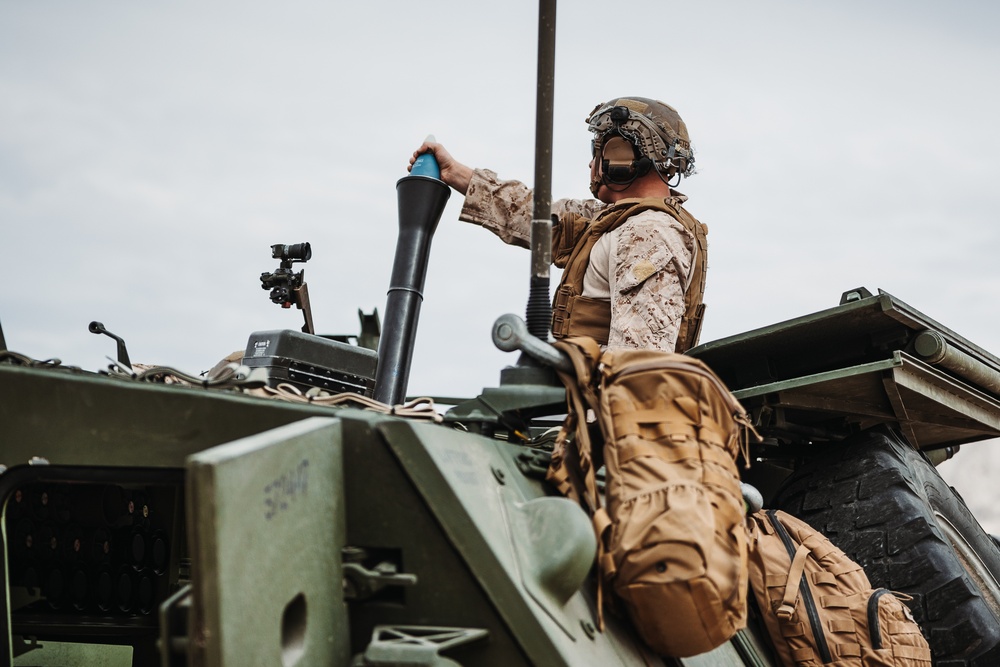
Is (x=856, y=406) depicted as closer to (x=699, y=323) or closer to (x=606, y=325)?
(x=699, y=323)

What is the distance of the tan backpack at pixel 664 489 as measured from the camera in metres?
2.36

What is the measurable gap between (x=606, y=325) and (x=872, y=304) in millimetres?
863

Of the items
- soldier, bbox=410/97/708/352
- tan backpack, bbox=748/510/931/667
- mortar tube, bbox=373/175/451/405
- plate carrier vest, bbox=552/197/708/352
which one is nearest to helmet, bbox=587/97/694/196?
soldier, bbox=410/97/708/352

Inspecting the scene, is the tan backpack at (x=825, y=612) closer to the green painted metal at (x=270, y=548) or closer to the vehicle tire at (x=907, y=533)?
the vehicle tire at (x=907, y=533)

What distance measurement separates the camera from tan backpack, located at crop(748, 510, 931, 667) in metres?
3.29

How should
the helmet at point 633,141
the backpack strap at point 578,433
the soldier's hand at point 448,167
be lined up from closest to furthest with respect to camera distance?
the backpack strap at point 578,433, the helmet at point 633,141, the soldier's hand at point 448,167

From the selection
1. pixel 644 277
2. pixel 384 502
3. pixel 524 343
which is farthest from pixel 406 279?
pixel 384 502

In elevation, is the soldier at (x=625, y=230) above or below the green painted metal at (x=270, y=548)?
above

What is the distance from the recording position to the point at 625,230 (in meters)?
4.06

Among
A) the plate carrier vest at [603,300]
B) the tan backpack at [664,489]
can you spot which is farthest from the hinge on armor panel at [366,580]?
the plate carrier vest at [603,300]

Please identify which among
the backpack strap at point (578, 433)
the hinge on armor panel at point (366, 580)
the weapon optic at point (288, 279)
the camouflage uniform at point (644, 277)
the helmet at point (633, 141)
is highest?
the helmet at point (633, 141)

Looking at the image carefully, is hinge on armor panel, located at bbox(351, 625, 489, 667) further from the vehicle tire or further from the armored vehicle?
the vehicle tire

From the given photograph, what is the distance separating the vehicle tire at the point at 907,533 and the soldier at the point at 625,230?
26.6 inches

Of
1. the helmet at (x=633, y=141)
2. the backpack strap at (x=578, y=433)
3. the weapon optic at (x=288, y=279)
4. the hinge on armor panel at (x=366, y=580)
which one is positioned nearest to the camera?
the hinge on armor panel at (x=366, y=580)
